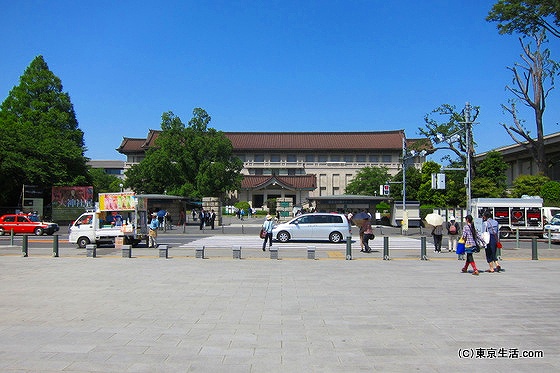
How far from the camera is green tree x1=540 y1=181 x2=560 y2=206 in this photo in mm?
42562

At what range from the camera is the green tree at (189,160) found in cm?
5650

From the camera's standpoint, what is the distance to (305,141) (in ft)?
304

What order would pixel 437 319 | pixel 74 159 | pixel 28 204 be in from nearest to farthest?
pixel 437 319 → pixel 28 204 → pixel 74 159

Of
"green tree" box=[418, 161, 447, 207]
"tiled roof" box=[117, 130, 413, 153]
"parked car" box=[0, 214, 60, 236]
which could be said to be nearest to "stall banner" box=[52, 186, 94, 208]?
"parked car" box=[0, 214, 60, 236]

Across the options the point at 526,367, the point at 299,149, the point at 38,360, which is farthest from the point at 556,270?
the point at 299,149

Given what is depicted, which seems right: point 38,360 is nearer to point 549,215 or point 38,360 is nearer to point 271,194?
point 549,215

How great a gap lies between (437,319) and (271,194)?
76.9 m

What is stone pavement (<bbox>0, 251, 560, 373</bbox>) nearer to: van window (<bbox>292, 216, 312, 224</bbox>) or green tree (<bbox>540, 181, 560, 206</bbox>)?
van window (<bbox>292, 216, 312, 224</bbox>)

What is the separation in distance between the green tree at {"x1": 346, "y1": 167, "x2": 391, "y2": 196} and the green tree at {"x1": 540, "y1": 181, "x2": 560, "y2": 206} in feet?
102

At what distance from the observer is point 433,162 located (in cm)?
5619

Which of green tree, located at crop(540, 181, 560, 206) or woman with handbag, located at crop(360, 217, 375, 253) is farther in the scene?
green tree, located at crop(540, 181, 560, 206)

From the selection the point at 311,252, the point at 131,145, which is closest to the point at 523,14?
the point at 311,252

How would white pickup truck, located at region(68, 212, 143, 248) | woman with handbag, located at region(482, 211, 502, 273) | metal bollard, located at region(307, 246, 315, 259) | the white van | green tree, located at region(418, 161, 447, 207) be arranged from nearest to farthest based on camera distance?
woman with handbag, located at region(482, 211, 502, 273)
metal bollard, located at region(307, 246, 315, 259)
white pickup truck, located at region(68, 212, 143, 248)
the white van
green tree, located at region(418, 161, 447, 207)

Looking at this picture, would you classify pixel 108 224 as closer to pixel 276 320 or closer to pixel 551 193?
pixel 276 320
